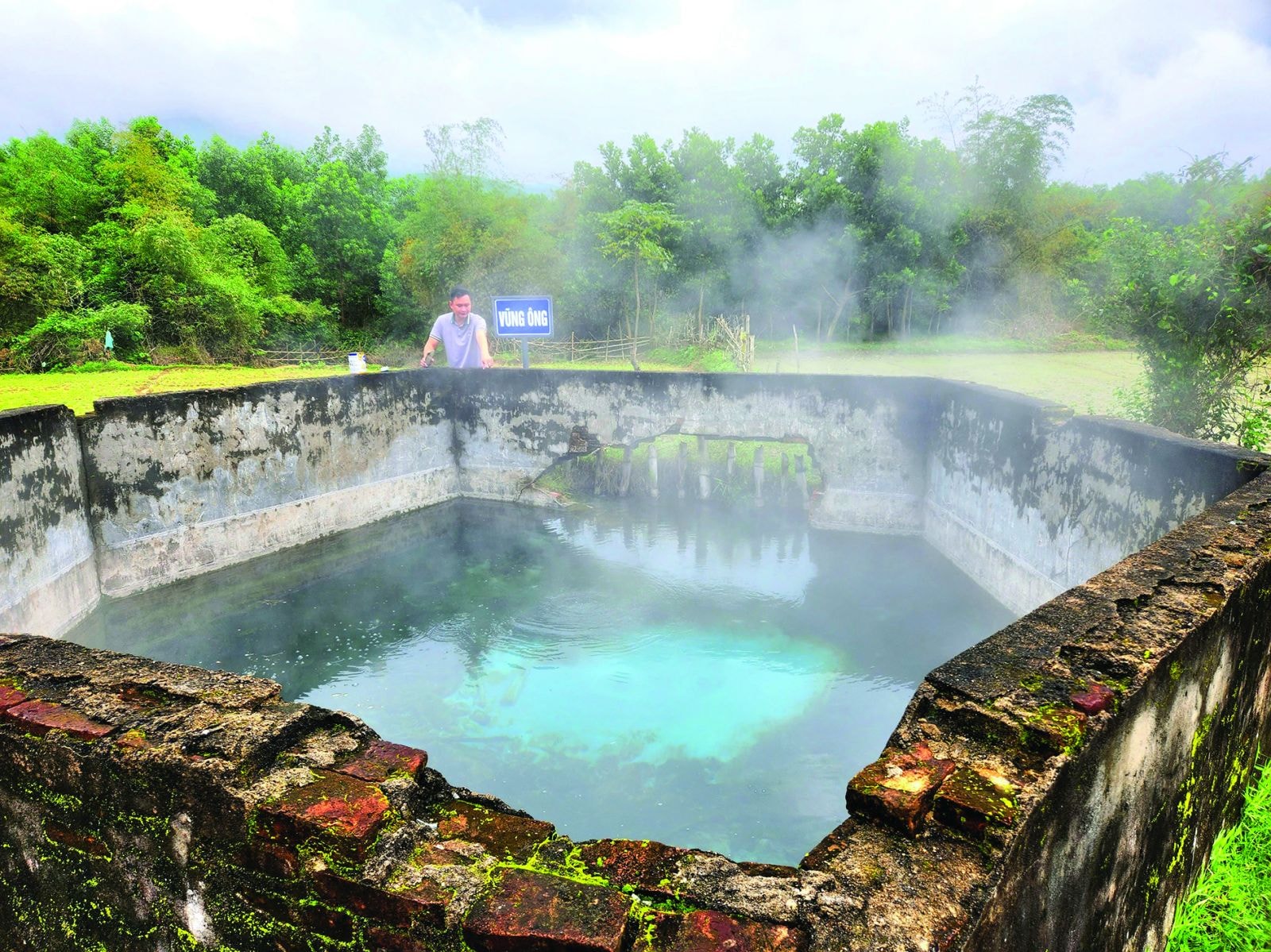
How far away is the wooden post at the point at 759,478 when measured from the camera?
805cm

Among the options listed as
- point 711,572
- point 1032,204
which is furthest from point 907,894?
point 1032,204

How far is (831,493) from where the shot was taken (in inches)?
297

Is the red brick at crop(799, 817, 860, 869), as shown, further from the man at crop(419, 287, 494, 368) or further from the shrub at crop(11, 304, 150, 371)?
the shrub at crop(11, 304, 150, 371)

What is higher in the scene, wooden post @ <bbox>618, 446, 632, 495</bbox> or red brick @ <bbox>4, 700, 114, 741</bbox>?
red brick @ <bbox>4, 700, 114, 741</bbox>

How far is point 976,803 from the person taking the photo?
4.36 feet

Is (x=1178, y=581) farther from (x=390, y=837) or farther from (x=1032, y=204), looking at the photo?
(x=1032, y=204)

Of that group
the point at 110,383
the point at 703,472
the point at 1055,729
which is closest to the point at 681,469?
the point at 703,472

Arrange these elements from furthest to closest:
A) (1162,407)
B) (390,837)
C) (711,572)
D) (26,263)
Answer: (26,263)
(711,572)
(1162,407)
(390,837)

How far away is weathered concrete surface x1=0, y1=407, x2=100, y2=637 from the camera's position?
16.0ft

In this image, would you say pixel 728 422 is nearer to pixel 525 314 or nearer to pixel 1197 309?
pixel 525 314

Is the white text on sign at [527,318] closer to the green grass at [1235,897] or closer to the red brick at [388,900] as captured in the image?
the green grass at [1235,897]

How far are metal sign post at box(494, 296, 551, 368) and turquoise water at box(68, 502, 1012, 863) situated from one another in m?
2.83

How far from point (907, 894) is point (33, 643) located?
2.31 m

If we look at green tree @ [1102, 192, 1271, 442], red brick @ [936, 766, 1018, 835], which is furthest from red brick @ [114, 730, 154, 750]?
green tree @ [1102, 192, 1271, 442]
